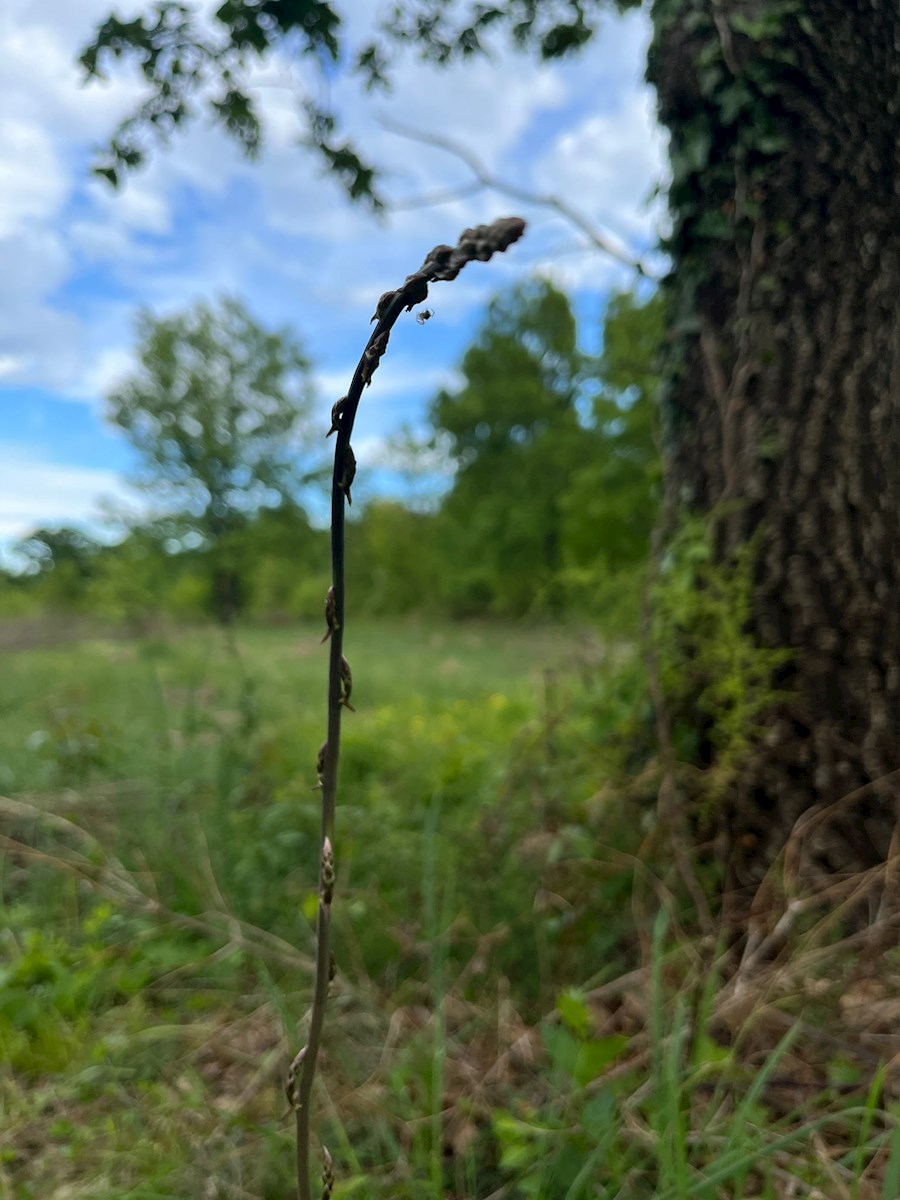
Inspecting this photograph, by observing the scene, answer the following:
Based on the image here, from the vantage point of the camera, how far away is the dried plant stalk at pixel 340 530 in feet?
1.79

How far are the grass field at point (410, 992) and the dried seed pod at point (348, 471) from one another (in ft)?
3.39

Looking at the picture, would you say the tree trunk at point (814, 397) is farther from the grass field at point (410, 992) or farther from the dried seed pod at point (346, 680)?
the dried seed pod at point (346, 680)

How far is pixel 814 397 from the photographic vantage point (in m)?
2.19

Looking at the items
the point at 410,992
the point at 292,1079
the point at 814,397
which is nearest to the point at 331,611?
the point at 292,1079

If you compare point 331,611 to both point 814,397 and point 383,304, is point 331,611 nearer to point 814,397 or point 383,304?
point 383,304

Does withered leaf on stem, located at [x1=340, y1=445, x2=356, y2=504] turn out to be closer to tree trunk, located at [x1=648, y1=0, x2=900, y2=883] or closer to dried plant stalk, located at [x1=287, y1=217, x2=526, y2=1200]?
dried plant stalk, located at [x1=287, y1=217, x2=526, y2=1200]

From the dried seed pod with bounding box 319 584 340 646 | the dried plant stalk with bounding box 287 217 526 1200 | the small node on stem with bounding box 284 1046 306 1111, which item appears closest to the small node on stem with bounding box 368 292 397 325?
the dried plant stalk with bounding box 287 217 526 1200

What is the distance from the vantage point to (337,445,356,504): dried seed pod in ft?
2.04

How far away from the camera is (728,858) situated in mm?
2223

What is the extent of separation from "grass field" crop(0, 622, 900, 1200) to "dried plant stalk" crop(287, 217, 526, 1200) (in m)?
0.72

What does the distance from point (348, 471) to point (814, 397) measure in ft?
6.48

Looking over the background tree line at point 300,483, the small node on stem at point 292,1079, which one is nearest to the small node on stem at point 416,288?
the small node on stem at point 292,1079

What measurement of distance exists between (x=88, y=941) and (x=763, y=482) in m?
2.54

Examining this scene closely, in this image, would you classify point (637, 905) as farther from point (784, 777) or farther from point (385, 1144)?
point (385, 1144)
